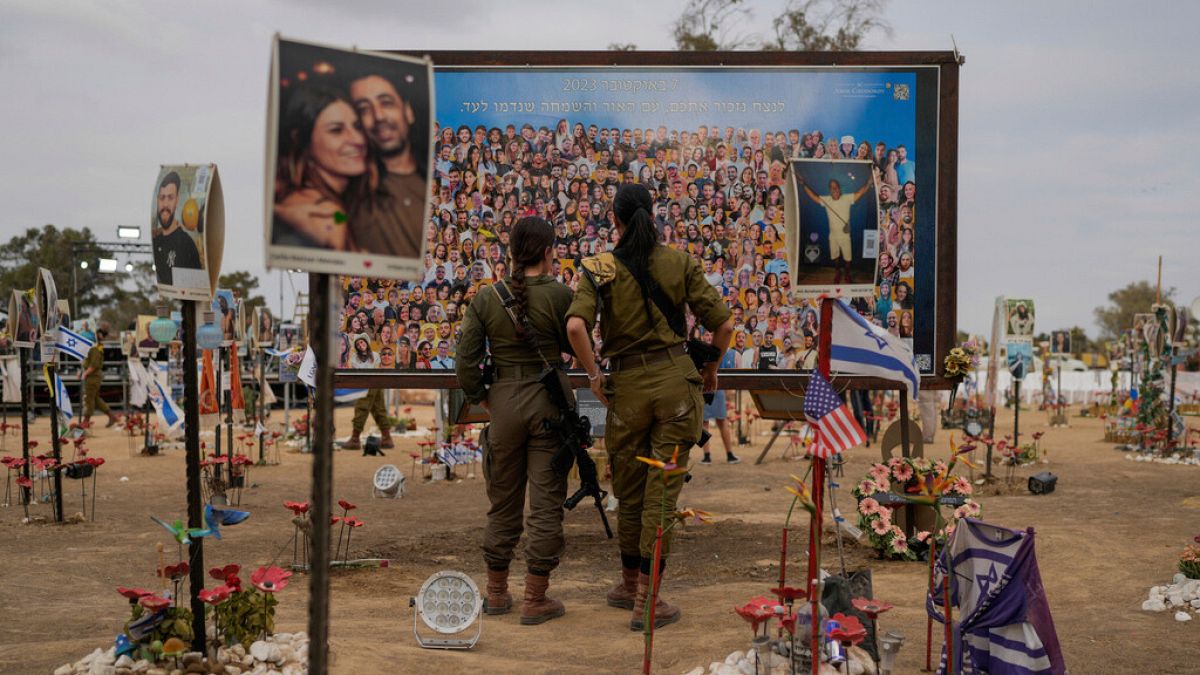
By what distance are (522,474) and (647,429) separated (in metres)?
0.86

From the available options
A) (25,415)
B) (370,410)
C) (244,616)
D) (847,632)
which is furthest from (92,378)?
(847,632)

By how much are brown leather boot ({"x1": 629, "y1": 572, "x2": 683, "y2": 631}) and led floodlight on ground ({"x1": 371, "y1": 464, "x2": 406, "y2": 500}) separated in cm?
743

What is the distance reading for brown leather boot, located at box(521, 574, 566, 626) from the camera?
6.27m

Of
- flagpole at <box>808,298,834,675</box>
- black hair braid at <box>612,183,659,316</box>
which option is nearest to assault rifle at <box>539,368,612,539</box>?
black hair braid at <box>612,183,659,316</box>

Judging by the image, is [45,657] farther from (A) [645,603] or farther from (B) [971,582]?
(B) [971,582]

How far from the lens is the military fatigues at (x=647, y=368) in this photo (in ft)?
19.9

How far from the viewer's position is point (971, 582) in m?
4.71

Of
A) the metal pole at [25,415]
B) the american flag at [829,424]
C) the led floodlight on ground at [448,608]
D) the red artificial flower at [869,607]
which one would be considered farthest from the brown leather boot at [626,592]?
the metal pole at [25,415]

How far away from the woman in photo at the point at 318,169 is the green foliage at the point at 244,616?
2404 millimetres

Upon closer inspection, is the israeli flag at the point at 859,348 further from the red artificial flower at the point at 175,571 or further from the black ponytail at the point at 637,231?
the red artificial flower at the point at 175,571

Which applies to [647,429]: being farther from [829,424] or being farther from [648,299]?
[829,424]

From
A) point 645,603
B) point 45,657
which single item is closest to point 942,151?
point 645,603

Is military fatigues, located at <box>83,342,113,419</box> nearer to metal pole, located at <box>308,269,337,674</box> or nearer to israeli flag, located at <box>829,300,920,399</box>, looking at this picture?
israeli flag, located at <box>829,300,920,399</box>

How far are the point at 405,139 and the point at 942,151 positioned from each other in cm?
647
